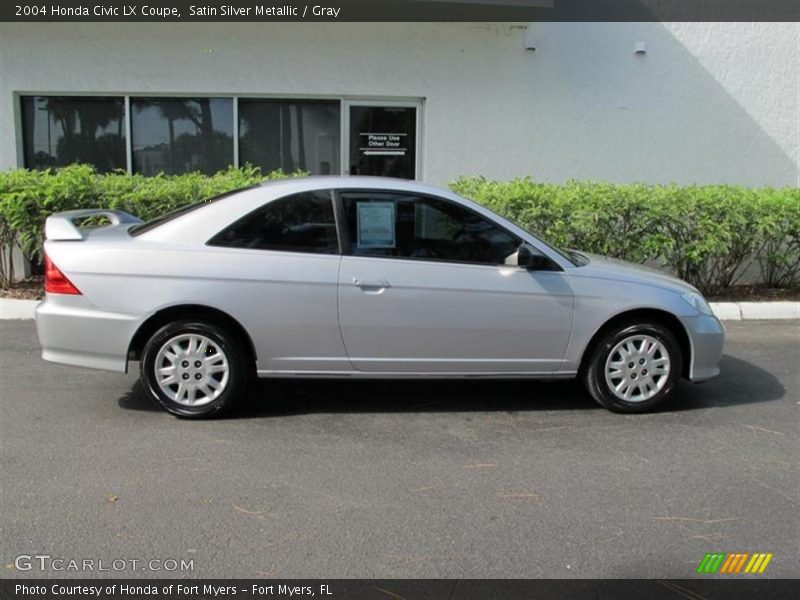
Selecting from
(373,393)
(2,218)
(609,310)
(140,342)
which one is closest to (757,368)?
(609,310)

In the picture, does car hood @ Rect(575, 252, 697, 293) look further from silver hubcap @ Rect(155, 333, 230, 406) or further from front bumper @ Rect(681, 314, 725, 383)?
silver hubcap @ Rect(155, 333, 230, 406)

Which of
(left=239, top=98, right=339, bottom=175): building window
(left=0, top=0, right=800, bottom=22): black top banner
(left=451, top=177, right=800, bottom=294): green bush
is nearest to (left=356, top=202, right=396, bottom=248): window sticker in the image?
(left=451, top=177, right=800, bottom=294): green bush

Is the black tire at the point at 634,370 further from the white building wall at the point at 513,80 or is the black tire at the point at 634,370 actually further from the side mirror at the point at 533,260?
the white building wall at the point at 513,80

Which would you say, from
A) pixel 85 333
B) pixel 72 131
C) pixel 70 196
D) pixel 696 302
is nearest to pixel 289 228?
pixel 85 333

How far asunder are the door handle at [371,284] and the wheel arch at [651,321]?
1.47 m

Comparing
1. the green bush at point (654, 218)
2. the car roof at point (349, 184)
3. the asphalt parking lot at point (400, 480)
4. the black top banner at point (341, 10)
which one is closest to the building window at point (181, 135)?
the black top banner at point (341, 10)

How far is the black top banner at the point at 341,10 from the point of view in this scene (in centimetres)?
902

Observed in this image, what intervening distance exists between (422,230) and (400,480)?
5.74ft

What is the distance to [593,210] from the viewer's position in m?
8.09

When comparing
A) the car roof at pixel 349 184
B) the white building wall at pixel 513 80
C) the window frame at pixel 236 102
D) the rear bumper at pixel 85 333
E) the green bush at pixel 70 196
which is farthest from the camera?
the window frame at pixel 236 102

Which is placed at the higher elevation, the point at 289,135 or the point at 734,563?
the point at 289,135

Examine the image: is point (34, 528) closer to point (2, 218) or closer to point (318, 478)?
point (318, 478)

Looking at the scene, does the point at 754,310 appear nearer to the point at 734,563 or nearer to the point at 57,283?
the point at 734,563

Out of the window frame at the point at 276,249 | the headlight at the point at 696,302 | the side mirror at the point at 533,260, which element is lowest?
the headlight at the point at 696,302
